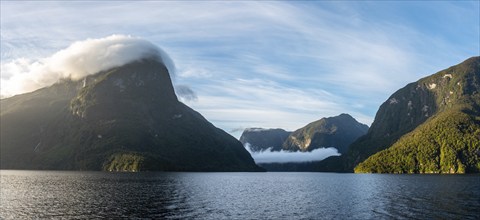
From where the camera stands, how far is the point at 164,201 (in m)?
120

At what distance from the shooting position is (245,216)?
92.6 m

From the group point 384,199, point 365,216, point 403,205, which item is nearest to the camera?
point 365,216

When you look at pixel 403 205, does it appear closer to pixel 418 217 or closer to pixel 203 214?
pixel 418 217

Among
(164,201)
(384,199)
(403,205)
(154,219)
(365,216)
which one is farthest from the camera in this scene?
(384,199)

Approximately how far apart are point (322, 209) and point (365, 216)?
48.9 ft

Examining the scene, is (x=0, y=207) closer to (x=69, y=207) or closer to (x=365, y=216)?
(x=69, y=207)

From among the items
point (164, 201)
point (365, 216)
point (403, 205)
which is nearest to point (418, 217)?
point (365, 216)

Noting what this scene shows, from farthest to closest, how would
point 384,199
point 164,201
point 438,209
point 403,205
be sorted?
1. point 384,199
2. point 164,201
3. point 403,205
4. point 438,209

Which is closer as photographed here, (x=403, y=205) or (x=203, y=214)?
(x=203, y=214)

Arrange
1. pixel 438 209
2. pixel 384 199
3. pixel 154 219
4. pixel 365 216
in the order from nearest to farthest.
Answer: pixel 154 219 → pixel 365 216 → pixel 438 209 → pixel 384 199

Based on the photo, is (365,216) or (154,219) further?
(365,216)

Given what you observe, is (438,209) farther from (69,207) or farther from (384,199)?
(69,207)

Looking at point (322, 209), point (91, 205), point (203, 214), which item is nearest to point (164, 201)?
point (91, 205)

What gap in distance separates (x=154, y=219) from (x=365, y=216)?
4810 cm
